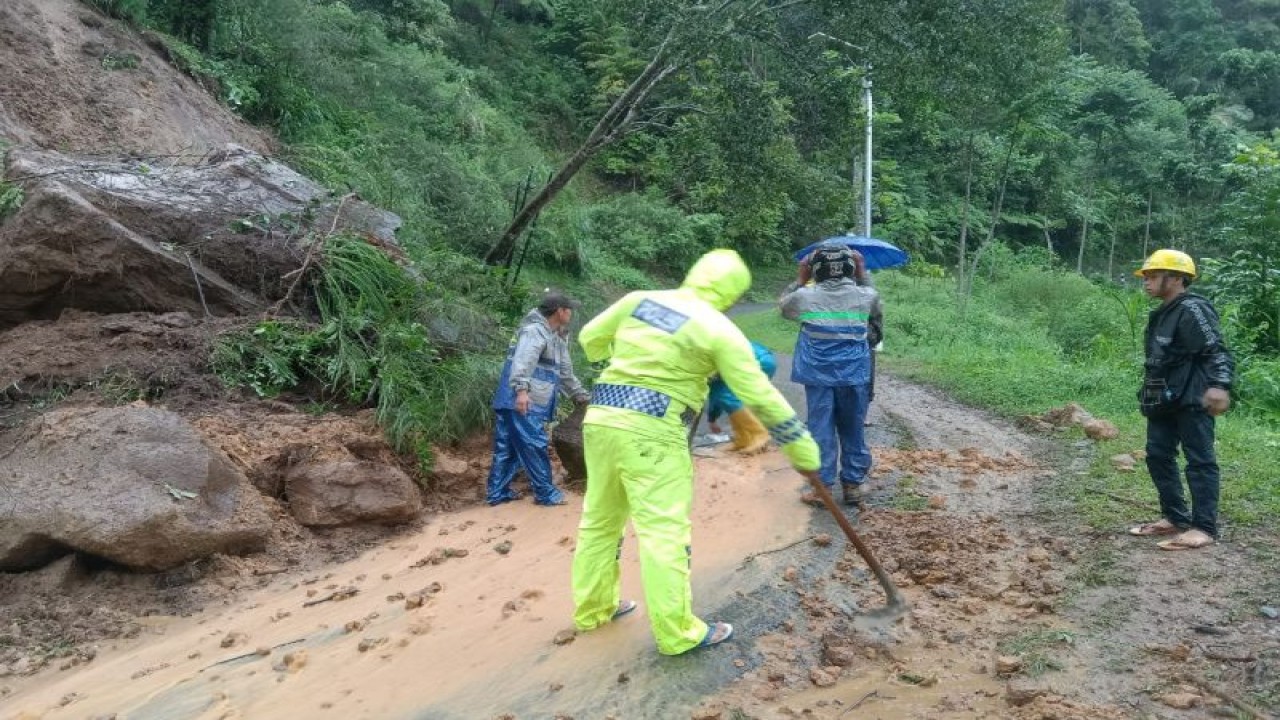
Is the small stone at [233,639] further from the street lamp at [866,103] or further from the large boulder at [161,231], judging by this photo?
the street lamp at [866,103]

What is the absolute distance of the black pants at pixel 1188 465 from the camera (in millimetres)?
5391

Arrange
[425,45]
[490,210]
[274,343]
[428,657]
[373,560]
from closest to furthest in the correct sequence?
1. [428,657]
2. [373,560]
3. [274,343]
4. [490,210]
5. [425,45]

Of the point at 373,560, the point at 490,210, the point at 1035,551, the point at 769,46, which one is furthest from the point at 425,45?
the point at 1035,551

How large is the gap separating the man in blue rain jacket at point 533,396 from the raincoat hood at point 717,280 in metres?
2.79

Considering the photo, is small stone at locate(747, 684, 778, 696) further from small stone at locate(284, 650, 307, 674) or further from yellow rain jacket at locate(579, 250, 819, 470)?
small stone at locate(284, 650, 307, 674)

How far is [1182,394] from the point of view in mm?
5402

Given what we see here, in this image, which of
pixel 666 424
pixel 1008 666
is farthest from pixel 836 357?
pixel 1008 666

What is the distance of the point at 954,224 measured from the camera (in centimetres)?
3228

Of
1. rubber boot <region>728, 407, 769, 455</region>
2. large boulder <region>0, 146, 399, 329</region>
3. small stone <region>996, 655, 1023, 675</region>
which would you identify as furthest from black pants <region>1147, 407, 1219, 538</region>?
large boulder <region>0, 146, 399, 329</region>

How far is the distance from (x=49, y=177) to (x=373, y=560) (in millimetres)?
4776

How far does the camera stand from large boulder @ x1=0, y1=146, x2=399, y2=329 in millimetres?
7762

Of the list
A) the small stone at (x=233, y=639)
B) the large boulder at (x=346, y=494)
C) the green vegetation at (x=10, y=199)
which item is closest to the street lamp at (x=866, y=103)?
the large boulder at (x=346, y=494)

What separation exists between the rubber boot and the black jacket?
10.3 feet

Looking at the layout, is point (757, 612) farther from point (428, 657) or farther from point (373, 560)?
point (373, 560)
